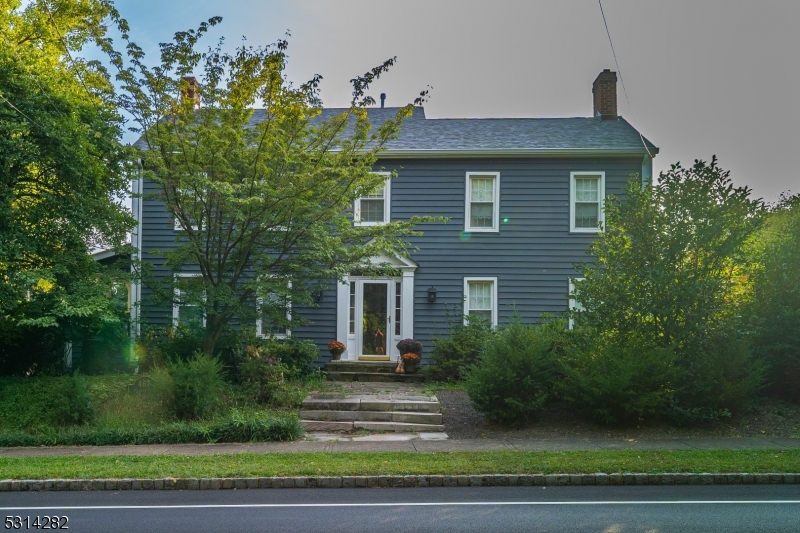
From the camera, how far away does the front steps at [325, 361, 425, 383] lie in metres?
17.3

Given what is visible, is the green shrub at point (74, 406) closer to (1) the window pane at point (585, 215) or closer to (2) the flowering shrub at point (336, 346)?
(2) the flowering shrub at point (336, 346)

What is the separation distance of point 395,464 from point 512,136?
42.2 ft

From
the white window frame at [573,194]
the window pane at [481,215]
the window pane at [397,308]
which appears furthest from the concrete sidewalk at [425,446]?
the window pane at [481,215]

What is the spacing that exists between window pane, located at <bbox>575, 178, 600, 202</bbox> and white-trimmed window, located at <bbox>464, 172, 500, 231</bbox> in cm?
222

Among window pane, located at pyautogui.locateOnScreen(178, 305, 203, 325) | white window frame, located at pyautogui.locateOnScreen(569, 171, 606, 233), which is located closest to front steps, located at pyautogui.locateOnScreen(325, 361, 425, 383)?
window pane, located at pyautogui.locateOnScreen(178, 305, 203, 325)

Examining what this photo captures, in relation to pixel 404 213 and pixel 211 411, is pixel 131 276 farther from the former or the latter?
pixel 404 213

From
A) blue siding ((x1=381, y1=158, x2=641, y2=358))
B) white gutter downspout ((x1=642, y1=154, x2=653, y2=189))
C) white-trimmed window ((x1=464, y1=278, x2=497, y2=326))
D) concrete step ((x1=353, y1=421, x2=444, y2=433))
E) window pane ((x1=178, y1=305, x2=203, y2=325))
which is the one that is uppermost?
white gutter downspout ((x1=642, y1=154, x2=653, y2=189))

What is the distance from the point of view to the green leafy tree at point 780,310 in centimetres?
1342

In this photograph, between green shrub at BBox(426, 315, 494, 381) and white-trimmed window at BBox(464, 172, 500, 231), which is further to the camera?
white-trimmed window at BBox(464, 172, 500, 231)

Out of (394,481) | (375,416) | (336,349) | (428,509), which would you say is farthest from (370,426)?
(336,349)

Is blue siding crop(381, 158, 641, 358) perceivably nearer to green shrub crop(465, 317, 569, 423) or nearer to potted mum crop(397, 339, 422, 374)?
potted mum crop(397, 339, 422, 374)

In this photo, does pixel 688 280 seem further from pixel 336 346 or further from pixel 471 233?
pixel 336 346

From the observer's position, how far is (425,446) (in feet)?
35.6

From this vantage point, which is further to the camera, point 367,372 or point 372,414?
point 367,372
